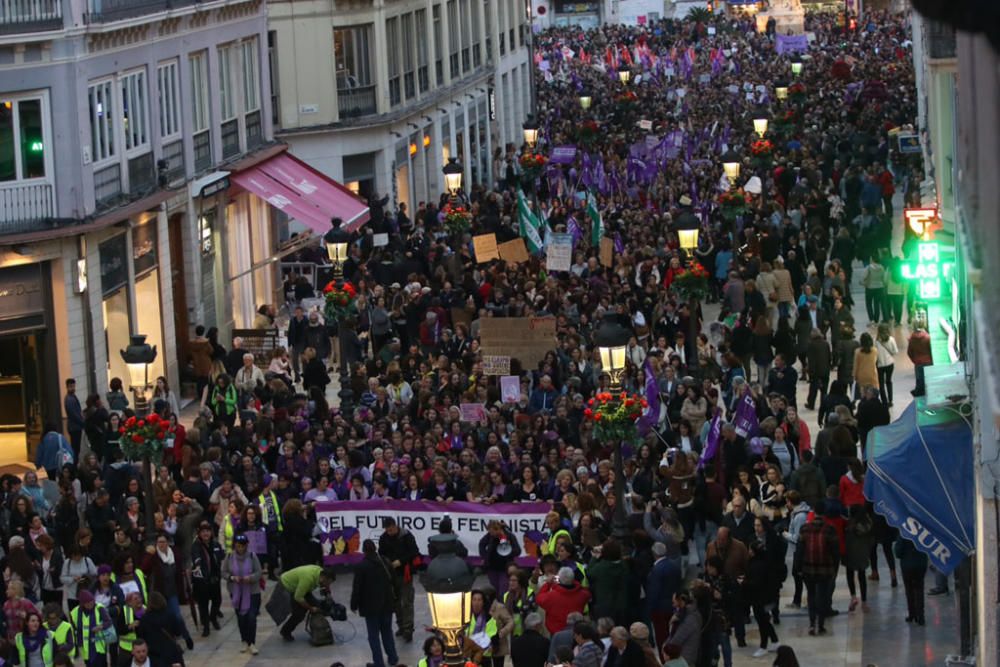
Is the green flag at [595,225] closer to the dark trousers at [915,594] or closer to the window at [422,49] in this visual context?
the window at [422,49]

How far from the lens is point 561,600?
20.4 meters

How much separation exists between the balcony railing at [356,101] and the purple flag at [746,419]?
28.0 metres

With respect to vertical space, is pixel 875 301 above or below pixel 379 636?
above

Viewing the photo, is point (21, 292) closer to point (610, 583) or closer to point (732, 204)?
point (732, 204)

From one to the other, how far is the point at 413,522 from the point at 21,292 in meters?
10.6

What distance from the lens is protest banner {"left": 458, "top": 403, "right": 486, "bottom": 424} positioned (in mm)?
28531

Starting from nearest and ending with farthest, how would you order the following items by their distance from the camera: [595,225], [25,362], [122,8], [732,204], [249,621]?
[249,621] < [25,362] < [122,8] < [732,204] < [595,225]

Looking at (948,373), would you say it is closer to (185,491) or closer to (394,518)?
(394,518)

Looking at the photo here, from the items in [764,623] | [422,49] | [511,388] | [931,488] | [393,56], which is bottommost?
[764,623]

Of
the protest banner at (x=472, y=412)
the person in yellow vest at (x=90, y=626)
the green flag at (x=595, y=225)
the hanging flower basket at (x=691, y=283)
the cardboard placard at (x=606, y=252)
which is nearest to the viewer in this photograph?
the person in yellow vest at (x=90, y=626)

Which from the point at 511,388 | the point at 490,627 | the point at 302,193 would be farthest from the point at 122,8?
the point at 490,627

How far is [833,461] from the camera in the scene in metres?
24.7

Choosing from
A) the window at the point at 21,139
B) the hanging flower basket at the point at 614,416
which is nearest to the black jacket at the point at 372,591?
the hanging flower basket at the point at 614,416

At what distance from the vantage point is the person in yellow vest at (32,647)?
67.1 feet
